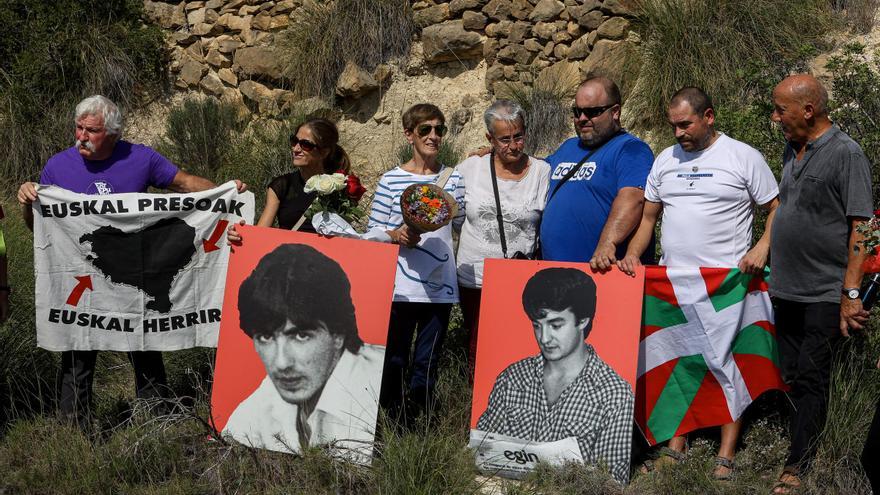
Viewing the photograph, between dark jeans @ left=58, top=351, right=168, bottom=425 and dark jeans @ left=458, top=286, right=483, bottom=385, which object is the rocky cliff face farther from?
dark jeans @ left=58, top=351, right=168, bottom=425

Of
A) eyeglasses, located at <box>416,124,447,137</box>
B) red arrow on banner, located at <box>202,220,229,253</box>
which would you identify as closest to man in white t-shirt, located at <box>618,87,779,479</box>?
eyeglasses, located at <box>416,124,447,137</box>

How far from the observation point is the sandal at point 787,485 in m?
4.75

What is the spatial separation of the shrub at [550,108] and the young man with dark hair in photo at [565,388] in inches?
181

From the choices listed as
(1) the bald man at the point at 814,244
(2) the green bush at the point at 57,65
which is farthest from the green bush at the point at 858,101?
(2) the green bush at the point at 57,65

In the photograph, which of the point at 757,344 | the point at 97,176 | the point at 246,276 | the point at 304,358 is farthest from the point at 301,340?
the point at 757,344

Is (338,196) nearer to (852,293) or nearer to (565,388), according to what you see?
(565,388)

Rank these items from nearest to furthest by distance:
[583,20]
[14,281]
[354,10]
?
1. [14,281]
2. [583,20]
3. [354,10]

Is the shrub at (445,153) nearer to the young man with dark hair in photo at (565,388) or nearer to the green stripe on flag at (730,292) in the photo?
the young man with dark hair in photo at (565,388)

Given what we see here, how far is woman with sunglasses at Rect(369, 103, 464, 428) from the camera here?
17.3 feet

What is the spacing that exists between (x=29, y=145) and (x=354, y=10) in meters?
4.19

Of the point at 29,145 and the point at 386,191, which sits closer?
the point at 386,191

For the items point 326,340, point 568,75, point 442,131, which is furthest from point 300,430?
point 568,75

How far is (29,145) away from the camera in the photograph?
11633 millimetres

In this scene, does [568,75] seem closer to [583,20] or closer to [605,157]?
[583,20]
